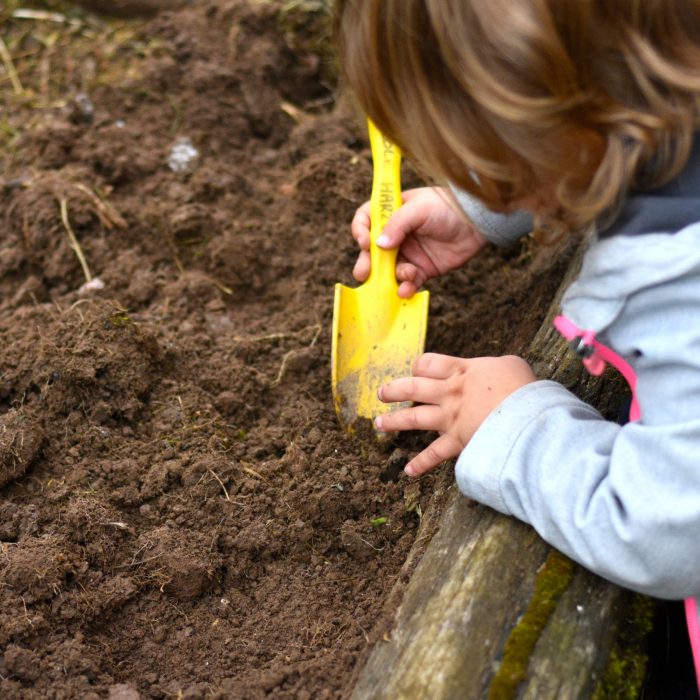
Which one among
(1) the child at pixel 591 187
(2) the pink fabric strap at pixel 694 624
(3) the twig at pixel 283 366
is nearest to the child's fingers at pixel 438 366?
(1) the child at pixel 591 187

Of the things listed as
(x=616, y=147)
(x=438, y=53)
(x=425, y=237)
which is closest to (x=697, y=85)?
(x=616, y=147)

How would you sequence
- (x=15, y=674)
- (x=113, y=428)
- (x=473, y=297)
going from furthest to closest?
(x=473, y=297), (x=113, y=428), (x=15, y=674)

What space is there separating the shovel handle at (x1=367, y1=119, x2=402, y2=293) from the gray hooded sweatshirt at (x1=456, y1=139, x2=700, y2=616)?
2.17 ft

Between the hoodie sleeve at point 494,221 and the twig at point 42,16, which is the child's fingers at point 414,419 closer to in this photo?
the hoodie sleeve at point 494,221

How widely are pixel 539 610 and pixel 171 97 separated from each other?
1998 millimetres

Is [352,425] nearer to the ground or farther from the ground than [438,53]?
nearer to the ground

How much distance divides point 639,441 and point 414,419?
47cm

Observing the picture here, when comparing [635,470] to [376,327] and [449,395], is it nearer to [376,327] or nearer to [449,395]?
[449,395]

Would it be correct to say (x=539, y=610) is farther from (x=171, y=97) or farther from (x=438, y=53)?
(x=171, y=97)

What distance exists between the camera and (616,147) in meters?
1.17

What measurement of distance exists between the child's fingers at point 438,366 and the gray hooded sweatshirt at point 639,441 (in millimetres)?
290

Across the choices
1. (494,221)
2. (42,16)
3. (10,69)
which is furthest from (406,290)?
(42,16)

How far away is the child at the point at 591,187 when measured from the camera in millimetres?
1117

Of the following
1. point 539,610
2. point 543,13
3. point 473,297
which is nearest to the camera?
point 543,13
